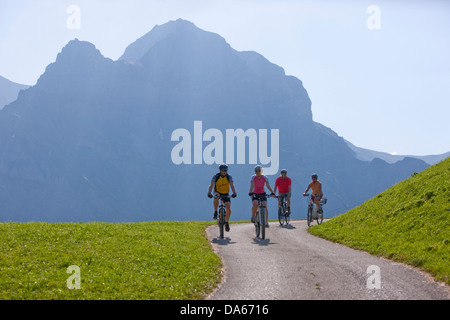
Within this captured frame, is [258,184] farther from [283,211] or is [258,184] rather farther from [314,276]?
[283,211]

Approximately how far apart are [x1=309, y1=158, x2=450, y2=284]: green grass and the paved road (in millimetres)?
682

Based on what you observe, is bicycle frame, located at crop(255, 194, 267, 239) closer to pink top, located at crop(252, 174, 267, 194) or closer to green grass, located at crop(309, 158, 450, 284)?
pink top, located at crop(252, 174, 267, 194)

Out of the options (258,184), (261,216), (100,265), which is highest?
(258,184)

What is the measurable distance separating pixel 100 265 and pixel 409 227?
42.8ft

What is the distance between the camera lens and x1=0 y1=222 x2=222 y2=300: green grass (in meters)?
8.89

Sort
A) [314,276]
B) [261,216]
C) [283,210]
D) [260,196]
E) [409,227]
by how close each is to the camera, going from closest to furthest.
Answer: [314,276] < [409,227] < [260,196] < [261,216] < [283,210]

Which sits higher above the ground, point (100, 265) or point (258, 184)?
point (258, 184)

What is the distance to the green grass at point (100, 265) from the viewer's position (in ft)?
29.2

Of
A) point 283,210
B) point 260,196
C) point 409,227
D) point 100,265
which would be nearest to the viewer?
point 100,265

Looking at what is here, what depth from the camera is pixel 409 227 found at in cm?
1582

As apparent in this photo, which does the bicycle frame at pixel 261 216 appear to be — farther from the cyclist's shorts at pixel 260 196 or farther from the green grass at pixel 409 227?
the green grass at pixel 409 227

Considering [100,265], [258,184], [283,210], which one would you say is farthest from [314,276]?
[283,210]

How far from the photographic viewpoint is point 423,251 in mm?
12516

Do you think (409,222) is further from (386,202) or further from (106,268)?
(106,268)
